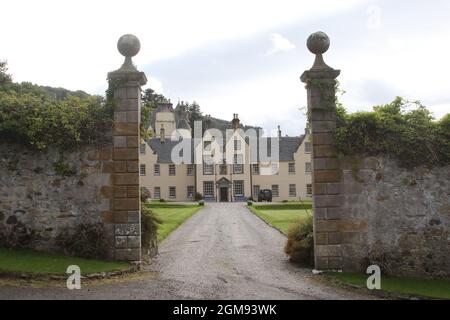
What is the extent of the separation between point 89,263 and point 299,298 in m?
4.67

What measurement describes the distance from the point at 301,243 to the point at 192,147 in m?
51.0

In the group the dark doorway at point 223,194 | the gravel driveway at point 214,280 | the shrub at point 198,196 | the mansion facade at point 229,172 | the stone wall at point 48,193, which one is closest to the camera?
the gravel driveway at point 214,280

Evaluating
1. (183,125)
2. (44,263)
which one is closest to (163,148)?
(183,125)

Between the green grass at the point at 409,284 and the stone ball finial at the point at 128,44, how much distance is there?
6.98 meters

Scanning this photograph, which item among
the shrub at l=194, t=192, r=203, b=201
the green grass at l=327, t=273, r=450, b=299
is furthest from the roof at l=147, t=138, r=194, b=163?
the green grass at l=327, t=273, r=450, b=299

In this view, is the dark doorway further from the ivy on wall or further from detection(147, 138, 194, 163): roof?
the ivy on wall

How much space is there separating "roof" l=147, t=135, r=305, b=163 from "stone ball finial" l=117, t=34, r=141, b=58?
50.4 metres

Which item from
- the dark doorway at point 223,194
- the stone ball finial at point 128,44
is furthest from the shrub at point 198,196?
the stone ball finial at point 128,44

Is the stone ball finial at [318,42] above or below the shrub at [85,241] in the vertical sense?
above

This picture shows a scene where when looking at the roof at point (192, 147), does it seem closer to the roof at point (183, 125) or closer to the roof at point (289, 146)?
the roof at point (289, 146)

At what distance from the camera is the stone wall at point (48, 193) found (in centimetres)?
1046

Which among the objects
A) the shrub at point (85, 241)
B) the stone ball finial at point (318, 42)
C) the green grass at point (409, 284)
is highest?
the stone ball finial at point (318, 42)

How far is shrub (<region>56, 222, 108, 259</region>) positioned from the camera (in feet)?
33.9
